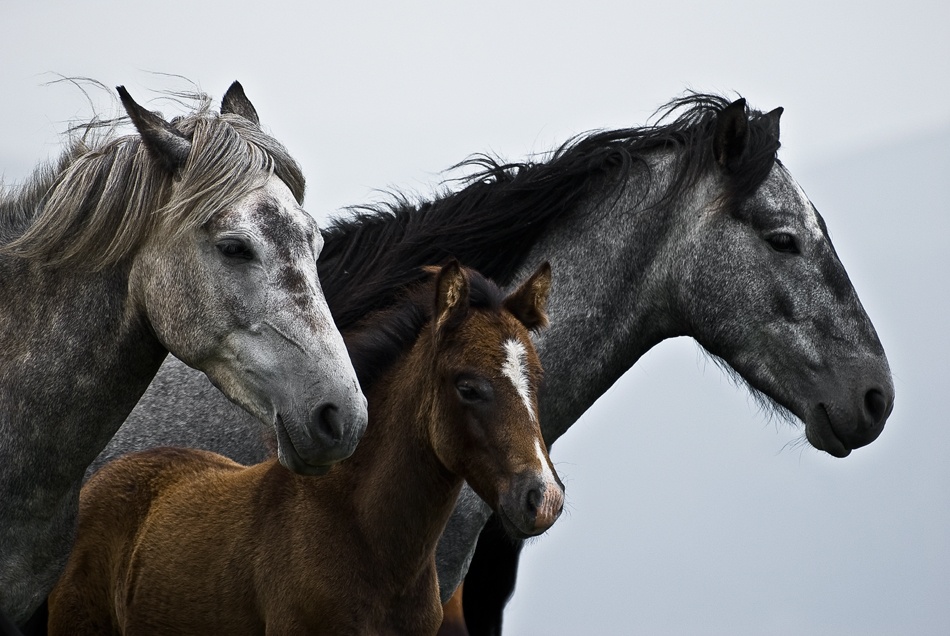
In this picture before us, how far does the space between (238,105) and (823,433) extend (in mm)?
2489

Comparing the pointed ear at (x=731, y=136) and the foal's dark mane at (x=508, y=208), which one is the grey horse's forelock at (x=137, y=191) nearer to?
the foal's dark mane at (x=508, y=208)

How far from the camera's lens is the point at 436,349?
409 cm

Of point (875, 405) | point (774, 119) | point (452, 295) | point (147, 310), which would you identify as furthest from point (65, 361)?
point (774, 119)

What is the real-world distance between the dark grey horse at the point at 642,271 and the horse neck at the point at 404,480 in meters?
0.60

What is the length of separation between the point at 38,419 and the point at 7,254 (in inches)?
19.5

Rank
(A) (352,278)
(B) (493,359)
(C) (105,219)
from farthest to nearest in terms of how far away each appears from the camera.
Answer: (A) (352,278) → (B) (493,359) → (C) (105,219)

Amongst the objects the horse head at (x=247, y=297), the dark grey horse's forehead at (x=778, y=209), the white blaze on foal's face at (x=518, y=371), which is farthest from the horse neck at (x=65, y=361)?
the dark grey horse's forehead at (x=778, y=209)

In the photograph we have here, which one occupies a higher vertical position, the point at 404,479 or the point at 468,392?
the point at 468,392

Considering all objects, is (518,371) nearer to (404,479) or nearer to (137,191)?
(404,479)

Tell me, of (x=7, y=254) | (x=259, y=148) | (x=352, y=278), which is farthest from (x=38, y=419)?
(x=352, y=278)

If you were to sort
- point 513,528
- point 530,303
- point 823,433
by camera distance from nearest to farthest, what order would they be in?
point 513,528 → point 530,303 → point 823,433

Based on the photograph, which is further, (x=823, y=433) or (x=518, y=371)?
(x=823, y=433)

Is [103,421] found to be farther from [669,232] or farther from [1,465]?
[669,232]

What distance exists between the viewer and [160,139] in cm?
330
